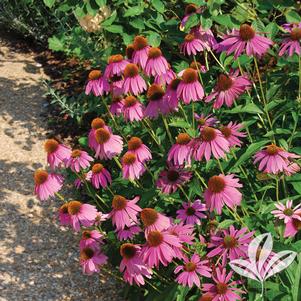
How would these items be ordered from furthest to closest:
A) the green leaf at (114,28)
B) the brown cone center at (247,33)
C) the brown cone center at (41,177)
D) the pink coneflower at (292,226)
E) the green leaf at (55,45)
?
the green leaf at (55,45) < the green leaf at (114,28) < the brown cone center at (41,177) < the brown cone center at (247,33) < the pink coneflower at (292,226)

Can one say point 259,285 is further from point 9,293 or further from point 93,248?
point 9,293

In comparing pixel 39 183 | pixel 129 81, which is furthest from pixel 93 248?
pixel 129 81

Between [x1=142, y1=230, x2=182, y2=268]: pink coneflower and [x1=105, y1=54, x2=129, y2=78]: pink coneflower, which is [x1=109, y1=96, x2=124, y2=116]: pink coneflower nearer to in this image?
[x1=105, y1=54, x2=129, y2=78]: pink coneflower

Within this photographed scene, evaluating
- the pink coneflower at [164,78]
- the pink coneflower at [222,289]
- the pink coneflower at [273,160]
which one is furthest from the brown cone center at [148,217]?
the pink coneflower at [164,78]

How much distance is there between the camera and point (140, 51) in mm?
2561

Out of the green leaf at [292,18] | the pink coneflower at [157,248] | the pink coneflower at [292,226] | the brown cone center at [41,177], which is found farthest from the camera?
the green leaf at [292,18]

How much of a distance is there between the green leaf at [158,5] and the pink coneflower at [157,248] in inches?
71.7

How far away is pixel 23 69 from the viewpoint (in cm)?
534

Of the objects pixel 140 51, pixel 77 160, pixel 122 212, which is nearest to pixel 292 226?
pixel 122 212

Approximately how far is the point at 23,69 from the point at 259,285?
3.76 meters

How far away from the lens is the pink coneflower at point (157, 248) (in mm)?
1903

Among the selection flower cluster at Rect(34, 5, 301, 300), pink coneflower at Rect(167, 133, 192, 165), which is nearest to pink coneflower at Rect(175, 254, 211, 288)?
flower cluster at Rect(34, 5, 301, 300)

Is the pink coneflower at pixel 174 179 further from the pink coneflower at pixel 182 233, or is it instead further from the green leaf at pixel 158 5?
the green leaf at pixel 158 5

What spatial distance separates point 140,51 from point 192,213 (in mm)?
743
